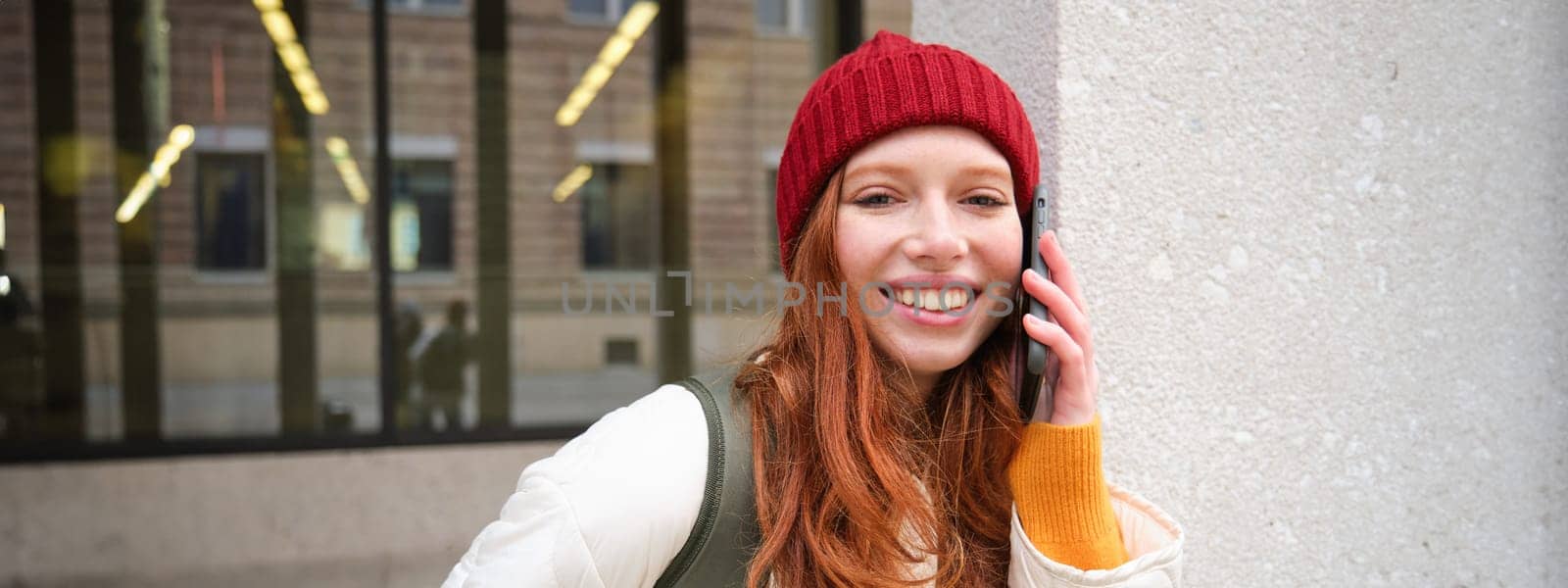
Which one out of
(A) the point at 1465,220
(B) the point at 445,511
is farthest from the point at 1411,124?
(B) the point at 445,511

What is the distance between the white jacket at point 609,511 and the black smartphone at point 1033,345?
0.23m

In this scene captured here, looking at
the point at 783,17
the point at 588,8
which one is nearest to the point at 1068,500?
the point at 588,8

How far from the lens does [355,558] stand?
17.9ft

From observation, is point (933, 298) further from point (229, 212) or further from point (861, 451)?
point (229, 212)

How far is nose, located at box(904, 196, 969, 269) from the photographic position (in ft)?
3.61

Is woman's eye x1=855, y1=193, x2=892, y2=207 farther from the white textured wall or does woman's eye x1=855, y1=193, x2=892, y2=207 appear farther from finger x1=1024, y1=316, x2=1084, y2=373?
the white textured wall

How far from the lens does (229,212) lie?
676 cm

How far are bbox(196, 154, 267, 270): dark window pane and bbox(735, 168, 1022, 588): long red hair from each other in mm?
6873

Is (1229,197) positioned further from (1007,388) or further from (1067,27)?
(1007,388)

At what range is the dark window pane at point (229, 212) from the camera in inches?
265

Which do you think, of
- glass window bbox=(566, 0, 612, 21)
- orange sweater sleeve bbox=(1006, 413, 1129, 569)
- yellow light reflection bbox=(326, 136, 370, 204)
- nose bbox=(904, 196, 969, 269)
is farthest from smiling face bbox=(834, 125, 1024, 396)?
glass window bbox=(566, 0, 612, 21)

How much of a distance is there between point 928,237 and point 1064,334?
22 cm

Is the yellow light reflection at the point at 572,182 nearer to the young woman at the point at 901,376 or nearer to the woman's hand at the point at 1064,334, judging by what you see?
the young woman at the point at 901,376

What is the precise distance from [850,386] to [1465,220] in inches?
50.6
